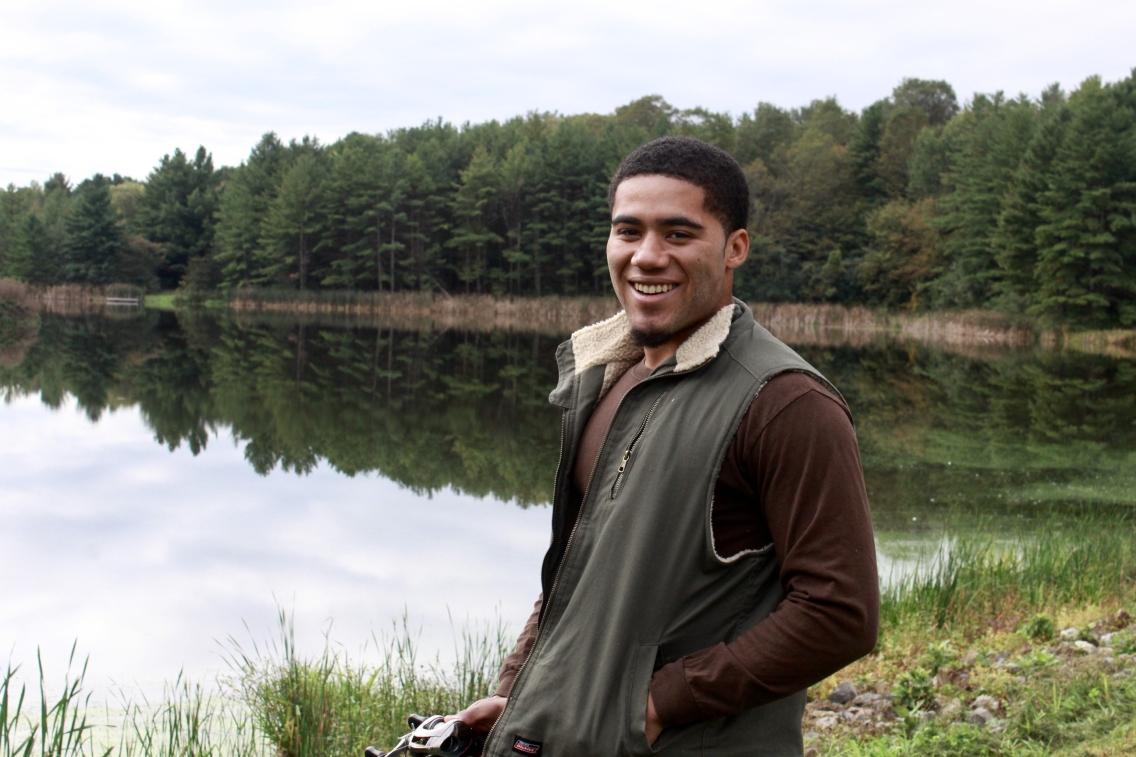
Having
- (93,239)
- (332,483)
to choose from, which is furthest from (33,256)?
(332,483)

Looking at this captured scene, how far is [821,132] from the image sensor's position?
208 ft

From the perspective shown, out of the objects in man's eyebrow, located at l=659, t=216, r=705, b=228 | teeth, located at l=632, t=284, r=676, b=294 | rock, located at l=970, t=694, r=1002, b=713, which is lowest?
rock, located at l=970, t=694, r=1002, b=713

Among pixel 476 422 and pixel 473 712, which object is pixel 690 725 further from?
pixel 476 422

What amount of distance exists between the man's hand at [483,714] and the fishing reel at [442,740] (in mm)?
10

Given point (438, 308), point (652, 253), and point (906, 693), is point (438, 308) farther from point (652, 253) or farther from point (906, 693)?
point (652, 253)

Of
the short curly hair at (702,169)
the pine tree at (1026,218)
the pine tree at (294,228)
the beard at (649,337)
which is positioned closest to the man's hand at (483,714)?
the beard at (649,337)

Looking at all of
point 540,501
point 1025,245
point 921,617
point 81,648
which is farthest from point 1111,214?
point 81,648

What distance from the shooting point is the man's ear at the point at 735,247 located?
1821 millimetres

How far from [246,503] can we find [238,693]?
5162 millimetres

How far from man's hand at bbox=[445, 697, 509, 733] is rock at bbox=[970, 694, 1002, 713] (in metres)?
2.88

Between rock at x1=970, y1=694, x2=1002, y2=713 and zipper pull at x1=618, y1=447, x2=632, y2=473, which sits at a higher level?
zipper pull at x1=618, y1=447, x2=632, y2=473

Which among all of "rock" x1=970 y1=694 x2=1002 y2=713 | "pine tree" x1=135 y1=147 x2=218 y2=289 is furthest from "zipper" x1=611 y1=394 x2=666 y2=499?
"pine tree" x1=135 y1=147 x2=218 y2=289

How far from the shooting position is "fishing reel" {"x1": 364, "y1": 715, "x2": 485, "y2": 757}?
189 centimetres

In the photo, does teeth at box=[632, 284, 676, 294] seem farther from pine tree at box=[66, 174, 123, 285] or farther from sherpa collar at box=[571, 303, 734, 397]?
pine tree at box=[66, 174, 123, 285]
